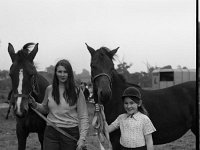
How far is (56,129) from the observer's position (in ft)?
10.5

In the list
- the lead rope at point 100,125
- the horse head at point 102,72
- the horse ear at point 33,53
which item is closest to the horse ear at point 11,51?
the horse ear at point 33,53

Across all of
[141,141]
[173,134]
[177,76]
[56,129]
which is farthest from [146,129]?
[177,76]

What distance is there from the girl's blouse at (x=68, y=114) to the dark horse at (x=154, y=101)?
367 millimetres

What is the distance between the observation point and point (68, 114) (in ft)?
10.5

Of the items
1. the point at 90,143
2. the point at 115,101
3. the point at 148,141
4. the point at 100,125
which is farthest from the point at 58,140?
the point at 90,143

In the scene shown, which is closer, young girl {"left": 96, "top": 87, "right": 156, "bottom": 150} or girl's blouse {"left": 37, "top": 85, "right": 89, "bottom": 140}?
young girl {"left": 96, "top": 87, "right": 156, "bottom": 150}

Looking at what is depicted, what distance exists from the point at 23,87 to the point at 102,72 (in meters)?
0.99

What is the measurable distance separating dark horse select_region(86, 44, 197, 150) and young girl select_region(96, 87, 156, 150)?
0.45 metres

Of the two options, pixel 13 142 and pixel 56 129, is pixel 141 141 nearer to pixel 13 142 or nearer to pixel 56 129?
pixel 56 129

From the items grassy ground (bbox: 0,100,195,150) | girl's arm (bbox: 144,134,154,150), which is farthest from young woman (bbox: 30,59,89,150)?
grassy ground (bbox: 0,100,195,150)

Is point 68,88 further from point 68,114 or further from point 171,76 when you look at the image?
point 171,76

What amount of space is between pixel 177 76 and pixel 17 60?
28.0 meters

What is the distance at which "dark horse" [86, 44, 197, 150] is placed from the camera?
12.2ft

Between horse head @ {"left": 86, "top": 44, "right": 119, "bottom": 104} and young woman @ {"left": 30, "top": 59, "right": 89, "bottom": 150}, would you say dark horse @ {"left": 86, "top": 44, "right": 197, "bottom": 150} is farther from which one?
young woman @ {"left": 30, "top": 59, "right": 89, "bottom": 150}
